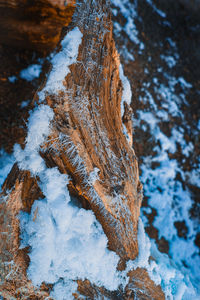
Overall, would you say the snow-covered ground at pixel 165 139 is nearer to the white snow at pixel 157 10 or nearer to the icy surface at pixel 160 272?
the white snow at pixel 157 10

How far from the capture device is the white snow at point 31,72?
6.88 feet

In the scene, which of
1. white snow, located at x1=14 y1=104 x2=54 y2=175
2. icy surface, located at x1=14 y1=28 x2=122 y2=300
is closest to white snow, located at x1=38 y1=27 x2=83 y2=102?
icy surface, located at x1=14 y1=28 x2=122 y2=300

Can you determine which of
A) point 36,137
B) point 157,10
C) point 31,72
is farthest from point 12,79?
point 157,10

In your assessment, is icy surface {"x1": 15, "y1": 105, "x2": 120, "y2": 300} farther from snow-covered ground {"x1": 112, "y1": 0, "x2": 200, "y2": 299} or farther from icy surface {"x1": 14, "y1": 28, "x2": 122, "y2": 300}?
snow-covered ground {"x1": 112, "y1": 0, "x2": 200, "y2": 299}

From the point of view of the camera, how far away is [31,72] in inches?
83.8

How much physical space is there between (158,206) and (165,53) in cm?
255

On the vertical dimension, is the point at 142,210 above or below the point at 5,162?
above

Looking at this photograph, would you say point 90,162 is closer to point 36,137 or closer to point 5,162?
point 36,137

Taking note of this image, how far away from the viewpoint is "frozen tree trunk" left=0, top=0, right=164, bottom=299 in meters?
1.20

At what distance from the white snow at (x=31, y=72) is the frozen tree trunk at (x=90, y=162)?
99cm

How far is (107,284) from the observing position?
1.31 meters

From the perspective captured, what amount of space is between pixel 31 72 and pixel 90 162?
1.53 meters

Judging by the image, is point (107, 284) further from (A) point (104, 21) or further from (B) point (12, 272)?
(A) point (104, 21)

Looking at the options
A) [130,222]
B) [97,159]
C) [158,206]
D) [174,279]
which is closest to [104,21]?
[97,159]
